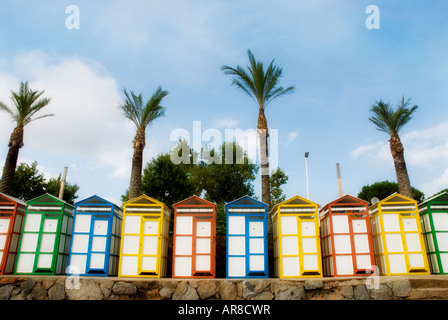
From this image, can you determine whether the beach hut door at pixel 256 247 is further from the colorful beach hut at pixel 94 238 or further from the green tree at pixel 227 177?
the green tree at pixel 227 177

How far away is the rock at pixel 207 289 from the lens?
34.4 ft

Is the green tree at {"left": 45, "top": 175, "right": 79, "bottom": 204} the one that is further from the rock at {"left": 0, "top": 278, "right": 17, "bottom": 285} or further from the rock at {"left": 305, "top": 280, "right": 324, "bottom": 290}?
the rock at {"left": 305, "top": 280, "right": 324, "bottom": 290}

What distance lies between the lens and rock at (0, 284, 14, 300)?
10.6m

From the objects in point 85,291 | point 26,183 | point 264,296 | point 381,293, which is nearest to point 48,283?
point 85,291

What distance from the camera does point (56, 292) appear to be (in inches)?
414

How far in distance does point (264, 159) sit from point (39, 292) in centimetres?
1074

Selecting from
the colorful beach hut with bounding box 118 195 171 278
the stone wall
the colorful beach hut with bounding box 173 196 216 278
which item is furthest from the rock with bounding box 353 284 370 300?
the colorful beach hut with bounding box 118 195 171 278

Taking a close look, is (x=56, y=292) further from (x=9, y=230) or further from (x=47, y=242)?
(x=9, y=230)

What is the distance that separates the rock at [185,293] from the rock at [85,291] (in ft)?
7.19

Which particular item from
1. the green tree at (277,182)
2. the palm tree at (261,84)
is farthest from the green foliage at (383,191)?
the palm tree at (261,84)

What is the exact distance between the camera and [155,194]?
28.4 metres
